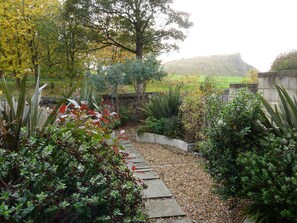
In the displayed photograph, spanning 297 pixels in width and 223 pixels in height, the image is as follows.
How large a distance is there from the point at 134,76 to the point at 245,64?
46.4 ft

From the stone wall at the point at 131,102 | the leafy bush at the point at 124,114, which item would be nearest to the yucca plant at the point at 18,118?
the leafy bush at the point at 124,114

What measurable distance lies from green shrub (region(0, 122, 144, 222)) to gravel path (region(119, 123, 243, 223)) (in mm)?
1144

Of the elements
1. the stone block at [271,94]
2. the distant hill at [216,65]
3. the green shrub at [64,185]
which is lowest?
the green shrub at [64,185]

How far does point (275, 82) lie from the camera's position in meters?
4.42

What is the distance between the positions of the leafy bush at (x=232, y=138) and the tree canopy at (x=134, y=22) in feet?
27.3

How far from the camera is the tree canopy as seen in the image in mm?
9969

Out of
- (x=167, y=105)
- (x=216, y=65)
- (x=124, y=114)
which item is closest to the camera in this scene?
(x=167, y=105)

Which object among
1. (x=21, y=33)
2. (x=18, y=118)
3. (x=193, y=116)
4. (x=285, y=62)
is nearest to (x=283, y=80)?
(x=285, y=62)

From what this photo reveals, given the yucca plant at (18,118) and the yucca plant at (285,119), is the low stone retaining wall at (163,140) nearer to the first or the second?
the yucca plant at (285,119)

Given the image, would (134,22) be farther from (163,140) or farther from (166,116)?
(163,140)

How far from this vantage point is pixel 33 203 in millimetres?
1319

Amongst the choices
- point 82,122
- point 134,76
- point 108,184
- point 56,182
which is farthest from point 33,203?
point 134,76

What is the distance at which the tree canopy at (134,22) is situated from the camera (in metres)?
9.97

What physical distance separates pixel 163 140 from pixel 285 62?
303cm
